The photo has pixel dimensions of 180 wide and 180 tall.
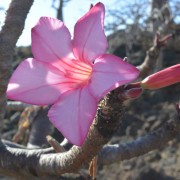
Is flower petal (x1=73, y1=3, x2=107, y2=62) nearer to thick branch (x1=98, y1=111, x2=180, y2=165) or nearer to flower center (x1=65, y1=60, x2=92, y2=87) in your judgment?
flower center (x1=65, y1=60, x2=92, y2=87)

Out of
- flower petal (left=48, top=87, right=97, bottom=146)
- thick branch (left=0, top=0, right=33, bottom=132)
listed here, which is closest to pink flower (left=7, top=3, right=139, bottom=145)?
flower petal (left=48, top=87, right=97, bottom=146)

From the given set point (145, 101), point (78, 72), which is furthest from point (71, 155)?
point (145, 101)

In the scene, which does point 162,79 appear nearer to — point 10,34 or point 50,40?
point 50,40

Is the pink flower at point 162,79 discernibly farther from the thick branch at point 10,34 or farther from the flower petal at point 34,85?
the thick branch at point 10,34

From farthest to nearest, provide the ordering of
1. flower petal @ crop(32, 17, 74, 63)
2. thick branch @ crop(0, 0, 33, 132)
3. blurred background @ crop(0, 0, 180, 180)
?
blurred background @ crop(0, 0, 180, 180), thick branch @ crop(0, 0, 33, 132), flower petal @ crop(32, 17, 74, 63)

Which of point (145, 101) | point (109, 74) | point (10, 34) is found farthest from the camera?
point (145, 101)

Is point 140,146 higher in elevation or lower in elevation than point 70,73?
lower

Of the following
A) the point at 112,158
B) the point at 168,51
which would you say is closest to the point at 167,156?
the point at 168,51
